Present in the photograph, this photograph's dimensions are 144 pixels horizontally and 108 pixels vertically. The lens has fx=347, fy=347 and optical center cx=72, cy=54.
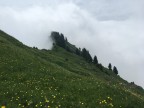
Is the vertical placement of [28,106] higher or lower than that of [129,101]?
lower

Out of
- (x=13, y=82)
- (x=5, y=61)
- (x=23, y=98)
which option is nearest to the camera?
(x=23, y=98)

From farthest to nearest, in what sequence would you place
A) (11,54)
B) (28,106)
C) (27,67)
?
1. (11,54)
2. (27,67)
3. (28,106)

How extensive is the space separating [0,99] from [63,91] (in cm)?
650

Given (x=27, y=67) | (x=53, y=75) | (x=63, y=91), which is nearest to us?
(x=63, y=91)

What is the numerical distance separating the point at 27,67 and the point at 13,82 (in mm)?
11276

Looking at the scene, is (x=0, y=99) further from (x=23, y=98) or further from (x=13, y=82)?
(x=13, y=82)

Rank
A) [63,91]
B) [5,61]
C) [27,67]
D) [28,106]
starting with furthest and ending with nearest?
[5,61]
[27,67]
[63,91]
[28,106]

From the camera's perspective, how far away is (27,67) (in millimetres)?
47625

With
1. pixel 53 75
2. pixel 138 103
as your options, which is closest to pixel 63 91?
pixel 138 103

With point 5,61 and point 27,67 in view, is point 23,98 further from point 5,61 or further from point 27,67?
point 5,61

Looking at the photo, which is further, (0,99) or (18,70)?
(18,70)

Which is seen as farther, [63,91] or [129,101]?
[63,91]

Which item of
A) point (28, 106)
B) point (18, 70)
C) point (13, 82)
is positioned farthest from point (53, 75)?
point (28, 106)

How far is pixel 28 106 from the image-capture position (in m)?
27.4
